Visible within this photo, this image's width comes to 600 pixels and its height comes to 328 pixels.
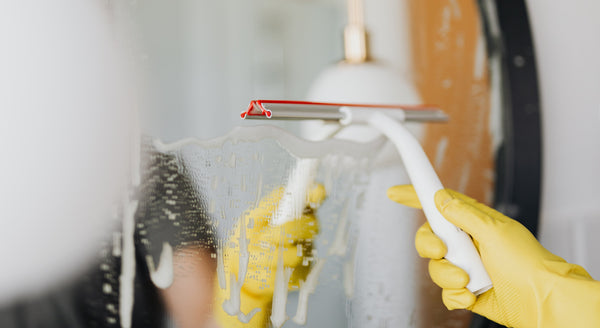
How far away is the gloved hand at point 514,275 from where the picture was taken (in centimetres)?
35

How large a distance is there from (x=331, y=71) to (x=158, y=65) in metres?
0.18

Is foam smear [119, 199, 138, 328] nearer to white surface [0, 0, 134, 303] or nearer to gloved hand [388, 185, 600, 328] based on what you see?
A: white surface [0, 0, 134, 303]

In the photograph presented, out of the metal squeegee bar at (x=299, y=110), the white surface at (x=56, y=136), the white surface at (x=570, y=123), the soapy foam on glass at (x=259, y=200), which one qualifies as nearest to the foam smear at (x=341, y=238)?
the soapy foam on glass at (x=259, y=200)

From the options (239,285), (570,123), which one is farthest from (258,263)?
(570,123)

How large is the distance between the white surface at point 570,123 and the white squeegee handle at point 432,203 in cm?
31

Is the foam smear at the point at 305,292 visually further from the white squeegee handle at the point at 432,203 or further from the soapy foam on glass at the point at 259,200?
the white squeegee handle at the point at 432,203

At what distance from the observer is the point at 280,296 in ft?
1.36

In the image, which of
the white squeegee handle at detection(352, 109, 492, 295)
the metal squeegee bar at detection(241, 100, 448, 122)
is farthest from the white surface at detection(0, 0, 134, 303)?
the white squeegee handle at detection(352, 109, 492, 295)

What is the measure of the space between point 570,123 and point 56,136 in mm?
655

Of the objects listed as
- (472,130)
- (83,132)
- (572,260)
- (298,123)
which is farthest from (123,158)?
(572,260)

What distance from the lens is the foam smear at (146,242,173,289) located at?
389 mm

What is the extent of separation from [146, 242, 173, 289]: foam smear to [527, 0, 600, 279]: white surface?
512 mm

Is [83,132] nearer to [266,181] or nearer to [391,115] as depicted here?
[266,181]

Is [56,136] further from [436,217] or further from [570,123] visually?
[570,123]
